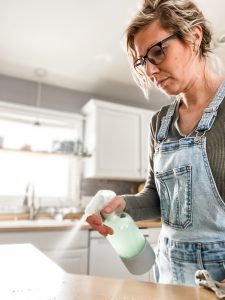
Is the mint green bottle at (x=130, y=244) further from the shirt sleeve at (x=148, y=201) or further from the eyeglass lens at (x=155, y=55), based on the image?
the eyeglass lens at (x=155, y=55)

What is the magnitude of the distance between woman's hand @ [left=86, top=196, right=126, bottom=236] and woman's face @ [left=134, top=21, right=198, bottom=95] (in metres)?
0.38

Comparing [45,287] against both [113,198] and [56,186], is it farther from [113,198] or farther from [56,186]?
[56,186]

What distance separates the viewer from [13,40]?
2.32 metres

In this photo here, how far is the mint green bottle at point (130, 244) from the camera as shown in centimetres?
88

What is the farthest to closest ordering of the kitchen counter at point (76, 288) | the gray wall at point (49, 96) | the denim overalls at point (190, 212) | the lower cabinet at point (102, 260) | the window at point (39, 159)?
1. the gray wall at point (49, 96)
2. the window at point (39, 159)
3. the lower cabinet at point (102, 260)
4. the denim overalls at point (190, 212)
5. the kitchen counter at point (76, 288)

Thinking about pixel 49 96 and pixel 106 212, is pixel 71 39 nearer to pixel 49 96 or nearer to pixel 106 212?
pixel 49 96

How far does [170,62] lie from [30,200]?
2270 mm

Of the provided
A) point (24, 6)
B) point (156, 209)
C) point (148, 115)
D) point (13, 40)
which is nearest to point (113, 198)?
point (156, 209)

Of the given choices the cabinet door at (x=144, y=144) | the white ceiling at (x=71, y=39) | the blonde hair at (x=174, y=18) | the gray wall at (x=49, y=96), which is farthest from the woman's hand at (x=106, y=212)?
the gray wall at (x=49, y=96)

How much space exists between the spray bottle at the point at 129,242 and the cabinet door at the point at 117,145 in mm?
1964

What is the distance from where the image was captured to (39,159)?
300cm

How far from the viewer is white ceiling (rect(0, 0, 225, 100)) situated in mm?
1923

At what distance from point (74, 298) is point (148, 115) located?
2.82 m

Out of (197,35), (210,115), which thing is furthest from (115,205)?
(197,35)
